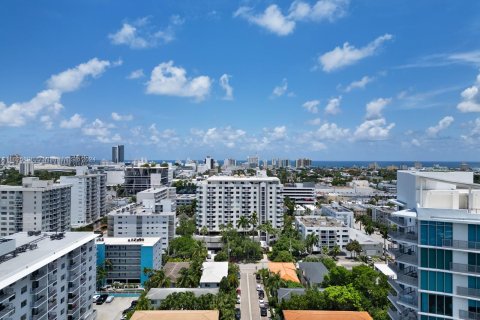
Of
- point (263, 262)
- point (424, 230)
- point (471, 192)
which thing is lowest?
point (263, 262)

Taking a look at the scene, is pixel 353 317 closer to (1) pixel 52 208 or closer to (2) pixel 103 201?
(1) pixel 52 208

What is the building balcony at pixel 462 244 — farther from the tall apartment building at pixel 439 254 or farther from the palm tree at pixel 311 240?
the palm tree at pixel 311 240

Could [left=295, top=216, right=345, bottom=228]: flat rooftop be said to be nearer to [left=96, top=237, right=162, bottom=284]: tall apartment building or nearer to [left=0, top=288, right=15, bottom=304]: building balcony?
[left=96, top=237, right=162, bottom=284]: tall apartment building

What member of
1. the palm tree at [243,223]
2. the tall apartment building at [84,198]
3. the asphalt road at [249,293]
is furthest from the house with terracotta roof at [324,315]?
the tall apartment building at [84,198]

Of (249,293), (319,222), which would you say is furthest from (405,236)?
(319,222)

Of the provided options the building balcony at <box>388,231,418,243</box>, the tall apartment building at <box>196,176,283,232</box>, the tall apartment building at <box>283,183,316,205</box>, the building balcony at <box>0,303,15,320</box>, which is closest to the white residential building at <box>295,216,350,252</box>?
the tall apartment building at <box>196,176,283,232</box>

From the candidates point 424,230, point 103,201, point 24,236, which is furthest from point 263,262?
point 103,201

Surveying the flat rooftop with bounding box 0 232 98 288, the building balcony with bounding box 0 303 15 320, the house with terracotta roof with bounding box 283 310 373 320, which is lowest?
the house with terracotta roof with bounding box 283 310 373 320
